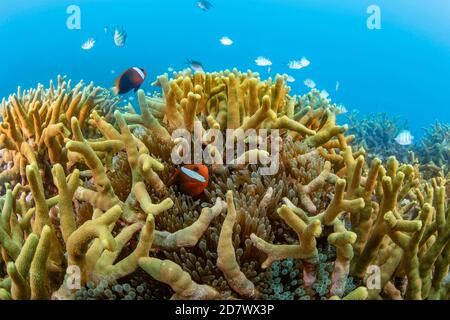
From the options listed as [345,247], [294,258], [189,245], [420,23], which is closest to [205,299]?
[189,245]

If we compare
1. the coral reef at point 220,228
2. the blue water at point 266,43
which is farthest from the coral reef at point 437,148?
the blue water at point 266,43

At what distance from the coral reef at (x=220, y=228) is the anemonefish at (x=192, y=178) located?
0.24 ft

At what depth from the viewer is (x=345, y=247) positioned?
2.42m

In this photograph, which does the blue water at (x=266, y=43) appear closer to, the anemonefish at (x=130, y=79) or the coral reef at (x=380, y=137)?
the coral reef at (x=380, y=137)

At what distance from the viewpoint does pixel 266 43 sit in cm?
9062

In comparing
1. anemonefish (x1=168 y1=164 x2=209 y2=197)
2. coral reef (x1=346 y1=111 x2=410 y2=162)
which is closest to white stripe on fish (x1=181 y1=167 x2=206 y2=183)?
anemonefish (x1=168 y1=164 x2=209 y2=197)

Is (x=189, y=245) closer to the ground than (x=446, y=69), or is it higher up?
closer to the ground

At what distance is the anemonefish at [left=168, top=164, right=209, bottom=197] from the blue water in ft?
194

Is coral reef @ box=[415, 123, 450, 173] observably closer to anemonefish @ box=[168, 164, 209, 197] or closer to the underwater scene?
the underwater scene

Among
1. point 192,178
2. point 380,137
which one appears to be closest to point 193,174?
point 192,178

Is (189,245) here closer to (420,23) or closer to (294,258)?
(294,258)

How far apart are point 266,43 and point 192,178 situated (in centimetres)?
9248

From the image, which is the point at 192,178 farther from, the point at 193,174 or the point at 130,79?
the point at 130,79

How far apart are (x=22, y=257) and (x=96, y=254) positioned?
0.40 metres
